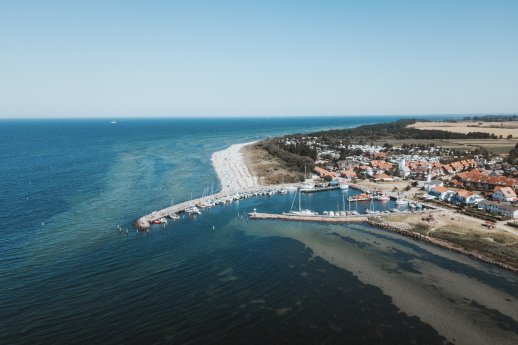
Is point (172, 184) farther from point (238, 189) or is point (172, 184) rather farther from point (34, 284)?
point (34, 284)

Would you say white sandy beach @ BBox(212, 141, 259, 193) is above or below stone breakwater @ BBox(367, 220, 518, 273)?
above

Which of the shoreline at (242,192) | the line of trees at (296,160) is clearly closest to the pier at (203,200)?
the shoreline at (242,192)

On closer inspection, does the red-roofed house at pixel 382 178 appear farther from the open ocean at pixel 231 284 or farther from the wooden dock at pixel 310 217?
the open ocean at pixel 231 284

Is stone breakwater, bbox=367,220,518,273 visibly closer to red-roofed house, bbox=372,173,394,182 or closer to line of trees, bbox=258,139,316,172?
red-roofed house, bbox=372,173,394,182

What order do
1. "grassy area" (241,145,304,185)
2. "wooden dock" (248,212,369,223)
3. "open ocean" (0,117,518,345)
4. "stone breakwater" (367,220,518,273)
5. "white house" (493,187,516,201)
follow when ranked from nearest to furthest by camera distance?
1. "open ocean" (0,117,518,345)
2. "stone breakwater" (367,220,518,273)
3. "wooden dock" (248,212,369,223)
4. "white house" (493,187,516,201)
5. "grassy area" (241,145,304,185)

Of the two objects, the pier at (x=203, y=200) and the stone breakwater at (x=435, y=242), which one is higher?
the pier at (x=203, y=200)

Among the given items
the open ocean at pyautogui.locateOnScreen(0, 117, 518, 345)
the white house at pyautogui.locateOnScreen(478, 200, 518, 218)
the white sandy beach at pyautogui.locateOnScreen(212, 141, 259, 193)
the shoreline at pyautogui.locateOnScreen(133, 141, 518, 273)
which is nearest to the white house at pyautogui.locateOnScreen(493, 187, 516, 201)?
the white house at pyautogui.locateOnScreen(478, 200, 518, 218)
